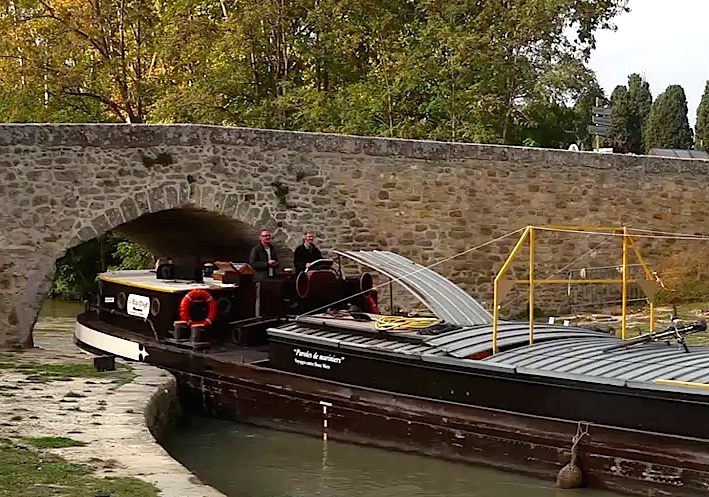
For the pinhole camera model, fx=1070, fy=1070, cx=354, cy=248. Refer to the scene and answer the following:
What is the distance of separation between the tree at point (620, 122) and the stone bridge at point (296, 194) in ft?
42.0

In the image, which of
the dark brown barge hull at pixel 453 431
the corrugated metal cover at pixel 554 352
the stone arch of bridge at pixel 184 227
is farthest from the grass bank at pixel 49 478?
the stone arch of bridge at pixel 184 227

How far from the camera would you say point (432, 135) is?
20234mm

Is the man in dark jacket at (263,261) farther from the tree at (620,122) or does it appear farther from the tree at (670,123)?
the tree at (670,123)

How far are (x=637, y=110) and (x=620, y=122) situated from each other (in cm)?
134

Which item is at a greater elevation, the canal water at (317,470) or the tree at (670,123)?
the tree at (670,123)

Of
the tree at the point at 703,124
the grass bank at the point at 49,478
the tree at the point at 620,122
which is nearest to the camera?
the grass bank at the point at 49,478

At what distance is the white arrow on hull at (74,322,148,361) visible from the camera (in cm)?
1120

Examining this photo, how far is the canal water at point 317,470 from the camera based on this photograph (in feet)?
25.3

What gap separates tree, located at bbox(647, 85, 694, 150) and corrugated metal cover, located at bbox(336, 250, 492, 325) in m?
20.4

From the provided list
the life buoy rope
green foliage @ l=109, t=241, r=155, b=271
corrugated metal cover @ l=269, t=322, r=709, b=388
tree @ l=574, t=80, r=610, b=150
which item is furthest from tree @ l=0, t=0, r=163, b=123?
corrugated metal cover @ l=269, t=322, r=709, b=388

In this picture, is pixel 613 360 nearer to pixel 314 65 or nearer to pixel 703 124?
pixel 314 65

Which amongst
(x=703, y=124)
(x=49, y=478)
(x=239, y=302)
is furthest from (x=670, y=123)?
(x=49, y=478)

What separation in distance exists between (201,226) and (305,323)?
566 centimetres

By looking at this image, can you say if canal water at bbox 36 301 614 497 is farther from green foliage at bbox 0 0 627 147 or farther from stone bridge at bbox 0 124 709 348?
green foliage at bbox 0 0 627 147
